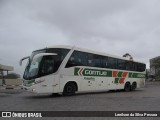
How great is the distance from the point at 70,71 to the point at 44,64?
94.2 inches

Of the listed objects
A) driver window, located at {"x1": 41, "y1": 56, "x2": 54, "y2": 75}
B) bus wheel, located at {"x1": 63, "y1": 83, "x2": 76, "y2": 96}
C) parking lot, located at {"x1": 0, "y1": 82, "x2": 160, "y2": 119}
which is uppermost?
driver window, located at {"x1": 41, "y1": 56, "x2": 54, "y2": 75}

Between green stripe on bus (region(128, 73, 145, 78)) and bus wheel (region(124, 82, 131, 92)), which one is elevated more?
green stripe on bus (region(128, 73, 145, 78))

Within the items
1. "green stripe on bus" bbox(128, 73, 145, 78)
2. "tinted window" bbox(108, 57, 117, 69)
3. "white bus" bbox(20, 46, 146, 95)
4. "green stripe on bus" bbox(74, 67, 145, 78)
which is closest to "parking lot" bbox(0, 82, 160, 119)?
"white bus" bbox(20, 46, 146, 95)

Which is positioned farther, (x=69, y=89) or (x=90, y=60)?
(x=90, y=60)

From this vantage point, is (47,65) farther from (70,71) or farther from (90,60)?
(90,60)

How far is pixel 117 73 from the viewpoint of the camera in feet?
86.0

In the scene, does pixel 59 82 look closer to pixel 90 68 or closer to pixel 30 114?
pixel 90 68

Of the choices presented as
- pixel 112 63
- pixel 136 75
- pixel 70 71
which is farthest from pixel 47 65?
pixel 136 75

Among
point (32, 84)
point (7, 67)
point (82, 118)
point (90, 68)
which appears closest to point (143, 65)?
point (90, 68)

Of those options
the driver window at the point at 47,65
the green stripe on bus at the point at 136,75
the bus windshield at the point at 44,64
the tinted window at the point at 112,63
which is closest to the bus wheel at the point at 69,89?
the bus windshield at the point at 44,64

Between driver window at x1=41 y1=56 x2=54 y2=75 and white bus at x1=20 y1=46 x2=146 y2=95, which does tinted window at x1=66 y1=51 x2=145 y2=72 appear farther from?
driver window at x1=41 y1=56 x2=54 y2=75

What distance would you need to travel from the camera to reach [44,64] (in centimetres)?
1888

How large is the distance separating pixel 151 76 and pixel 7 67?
49.2m

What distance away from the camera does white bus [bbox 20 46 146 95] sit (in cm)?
1877
